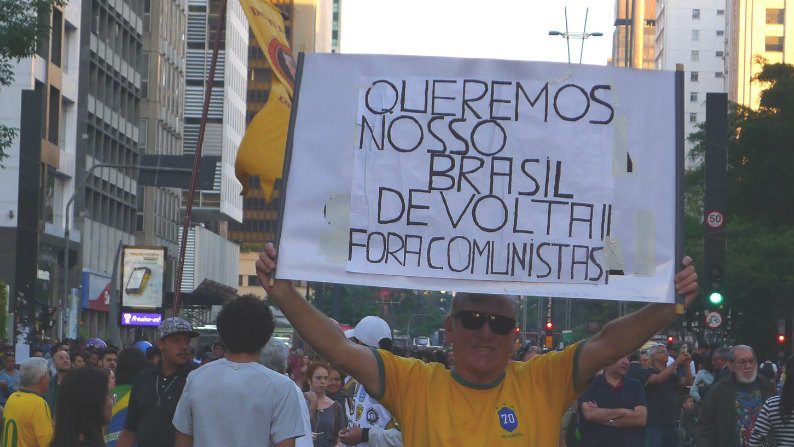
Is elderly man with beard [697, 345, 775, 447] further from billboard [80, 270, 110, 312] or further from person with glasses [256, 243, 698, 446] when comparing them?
billboard [80, 270, 110, 312]

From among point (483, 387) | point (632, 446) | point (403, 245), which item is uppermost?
point (403, 245)

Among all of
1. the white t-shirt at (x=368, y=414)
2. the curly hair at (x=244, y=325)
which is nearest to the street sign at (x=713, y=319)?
the white t-shirt at (x=368, y=414)

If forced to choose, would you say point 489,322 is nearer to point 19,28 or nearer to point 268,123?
point 268,123

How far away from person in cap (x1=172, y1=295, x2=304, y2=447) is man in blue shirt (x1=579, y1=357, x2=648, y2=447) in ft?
20.0

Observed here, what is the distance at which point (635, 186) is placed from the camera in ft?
18.9

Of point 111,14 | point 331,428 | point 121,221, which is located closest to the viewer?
point 331,428

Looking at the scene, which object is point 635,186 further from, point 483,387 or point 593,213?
point 483,387

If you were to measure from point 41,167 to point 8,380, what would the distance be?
3702 centimetres

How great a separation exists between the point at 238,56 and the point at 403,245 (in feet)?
388

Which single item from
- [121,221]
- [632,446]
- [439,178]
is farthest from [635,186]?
[121,221]

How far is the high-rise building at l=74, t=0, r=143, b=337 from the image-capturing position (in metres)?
63.4

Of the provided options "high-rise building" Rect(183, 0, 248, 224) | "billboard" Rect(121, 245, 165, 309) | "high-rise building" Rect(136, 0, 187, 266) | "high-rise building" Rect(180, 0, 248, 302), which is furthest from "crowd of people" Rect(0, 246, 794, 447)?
"high-rise building" Rect(183, 0, 248, 224)

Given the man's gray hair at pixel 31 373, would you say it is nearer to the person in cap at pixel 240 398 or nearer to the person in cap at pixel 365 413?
the person in cap at pixel 365 413

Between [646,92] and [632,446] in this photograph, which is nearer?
[646,92]
